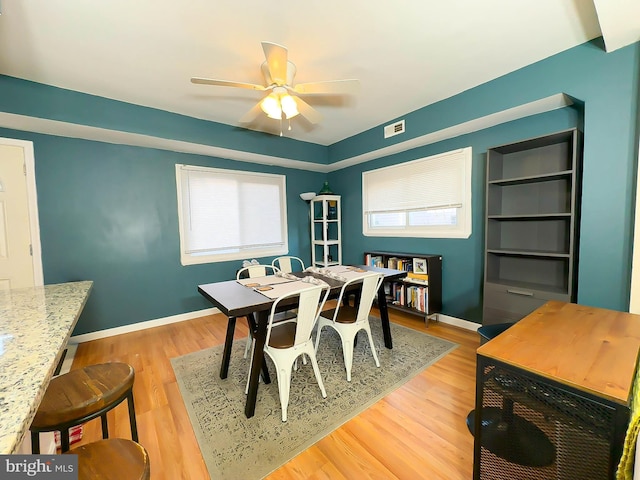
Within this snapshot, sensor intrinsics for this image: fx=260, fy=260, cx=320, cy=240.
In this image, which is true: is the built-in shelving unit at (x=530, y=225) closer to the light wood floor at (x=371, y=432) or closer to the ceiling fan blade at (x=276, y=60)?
the light wood floor at (x=371, y=432)

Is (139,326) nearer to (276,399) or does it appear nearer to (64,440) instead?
(276,399)

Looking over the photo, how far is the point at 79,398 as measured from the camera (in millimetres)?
1010

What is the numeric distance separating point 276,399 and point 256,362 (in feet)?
1.28

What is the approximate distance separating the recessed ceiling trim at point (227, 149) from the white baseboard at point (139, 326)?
2.16 meters

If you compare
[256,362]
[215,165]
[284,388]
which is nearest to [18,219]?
[215,165]

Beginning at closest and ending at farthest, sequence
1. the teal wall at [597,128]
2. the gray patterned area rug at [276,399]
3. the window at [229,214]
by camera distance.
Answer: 1. the gray patterned area rug at [276,399]
2. the teal wall at [597,128]
3. the window at [229,214]

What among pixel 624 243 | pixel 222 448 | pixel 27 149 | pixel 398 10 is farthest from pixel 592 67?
pixel 27 149

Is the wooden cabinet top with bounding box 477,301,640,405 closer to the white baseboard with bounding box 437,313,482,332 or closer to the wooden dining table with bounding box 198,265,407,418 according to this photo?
the wooden dining table with bounding box 198,265,407,418

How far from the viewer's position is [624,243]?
1.87 m

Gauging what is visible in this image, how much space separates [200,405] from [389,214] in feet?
10.4

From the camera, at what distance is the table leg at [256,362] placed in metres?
1.72

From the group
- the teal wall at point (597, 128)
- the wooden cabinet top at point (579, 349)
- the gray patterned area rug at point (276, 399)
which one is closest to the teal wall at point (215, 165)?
the teal wall at point (597, 128)

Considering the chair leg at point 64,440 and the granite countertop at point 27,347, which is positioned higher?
the granite countertop at point 27,347

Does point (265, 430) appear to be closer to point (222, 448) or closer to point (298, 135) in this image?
point (222, 448)
